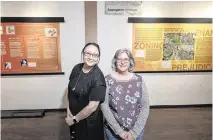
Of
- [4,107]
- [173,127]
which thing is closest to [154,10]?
[173,127]

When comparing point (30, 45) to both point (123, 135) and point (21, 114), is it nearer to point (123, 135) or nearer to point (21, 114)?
point (21, 114)

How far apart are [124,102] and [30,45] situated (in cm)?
308

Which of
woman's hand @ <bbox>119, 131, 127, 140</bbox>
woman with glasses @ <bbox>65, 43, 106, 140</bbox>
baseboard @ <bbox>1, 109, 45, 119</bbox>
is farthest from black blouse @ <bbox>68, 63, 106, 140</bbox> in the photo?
baseboard @ <bbox>1, 109, 45, 119</bbox>

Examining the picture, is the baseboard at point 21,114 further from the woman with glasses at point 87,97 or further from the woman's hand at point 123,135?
the woman's hand at point 123,135

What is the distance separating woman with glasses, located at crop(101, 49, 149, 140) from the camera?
5.67 feet

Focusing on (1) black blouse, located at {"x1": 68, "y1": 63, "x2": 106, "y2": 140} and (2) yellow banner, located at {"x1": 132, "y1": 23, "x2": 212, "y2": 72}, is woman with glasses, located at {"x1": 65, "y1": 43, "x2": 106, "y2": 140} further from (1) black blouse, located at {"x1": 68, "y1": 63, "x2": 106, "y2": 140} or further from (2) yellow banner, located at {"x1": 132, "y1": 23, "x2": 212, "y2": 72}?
(2) yellow banner, located at {"x1": 132, "y1": 23, "x2": 212, "y2": 72}

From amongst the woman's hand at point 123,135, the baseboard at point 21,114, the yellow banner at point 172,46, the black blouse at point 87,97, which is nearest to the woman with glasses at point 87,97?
the black blouse at point 87,97

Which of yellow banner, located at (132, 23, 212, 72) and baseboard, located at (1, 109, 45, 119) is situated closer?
baseboard, located at (1, 109, 45, 119)

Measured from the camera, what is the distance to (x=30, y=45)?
4.28 metres

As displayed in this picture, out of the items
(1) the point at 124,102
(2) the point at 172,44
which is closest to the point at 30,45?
(2) the point at 172,44

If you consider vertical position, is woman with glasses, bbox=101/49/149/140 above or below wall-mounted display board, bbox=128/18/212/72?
below

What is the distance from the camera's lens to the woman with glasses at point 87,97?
176 centimetres

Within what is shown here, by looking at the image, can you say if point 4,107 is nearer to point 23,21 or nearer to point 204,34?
point 23,21

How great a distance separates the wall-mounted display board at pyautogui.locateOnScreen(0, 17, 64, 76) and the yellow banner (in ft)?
5.05
